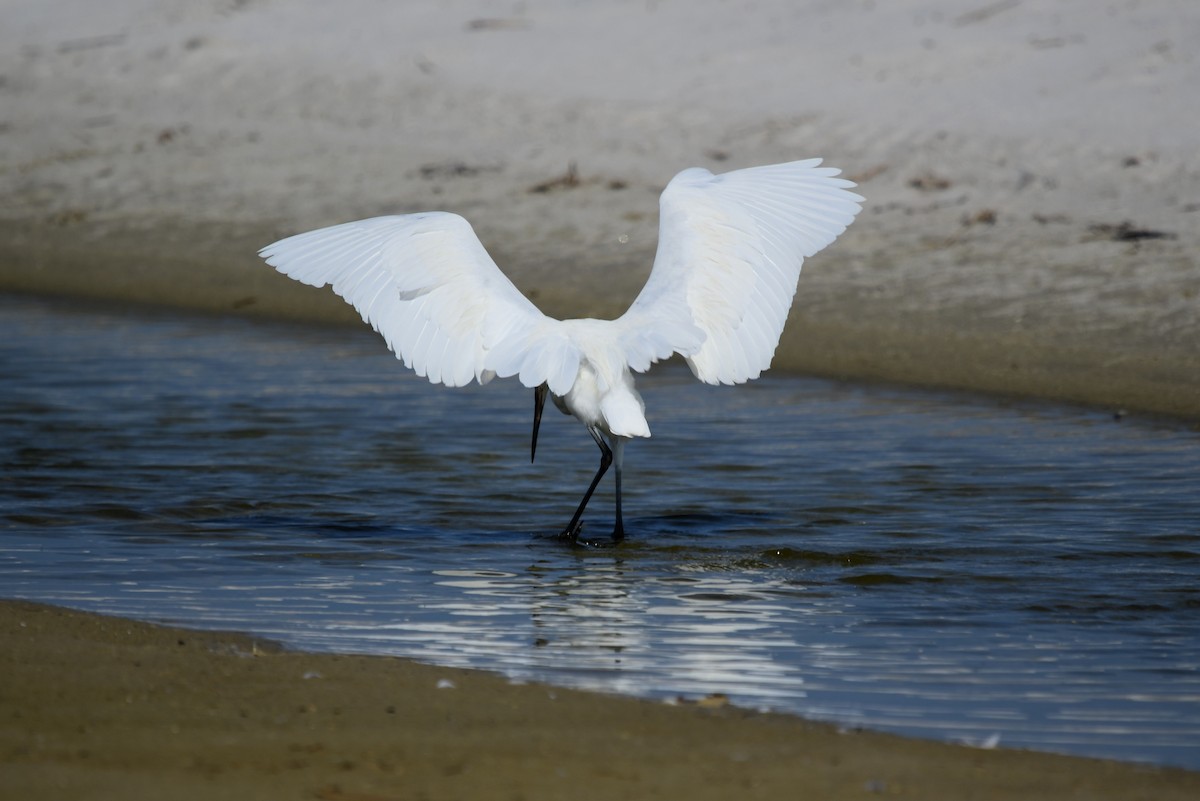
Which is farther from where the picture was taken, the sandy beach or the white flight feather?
the white flight feather

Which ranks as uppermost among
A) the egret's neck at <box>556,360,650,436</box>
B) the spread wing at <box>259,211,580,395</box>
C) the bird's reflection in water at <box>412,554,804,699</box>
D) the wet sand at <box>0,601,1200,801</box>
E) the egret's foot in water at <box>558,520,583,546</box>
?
the spread wing at <box>259,211,580,395</box>

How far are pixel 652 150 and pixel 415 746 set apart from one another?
7.89 meters

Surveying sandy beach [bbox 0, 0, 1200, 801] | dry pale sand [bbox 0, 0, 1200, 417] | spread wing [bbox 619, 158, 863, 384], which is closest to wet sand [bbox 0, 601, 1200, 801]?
sandy beach [bbox 0, 0, 1200, 801]

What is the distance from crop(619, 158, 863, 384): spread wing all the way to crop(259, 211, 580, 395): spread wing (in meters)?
0.34

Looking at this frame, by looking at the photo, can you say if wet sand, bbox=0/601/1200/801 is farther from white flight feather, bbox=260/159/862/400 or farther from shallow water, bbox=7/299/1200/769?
white flight feather, bbox=260/159/862/400

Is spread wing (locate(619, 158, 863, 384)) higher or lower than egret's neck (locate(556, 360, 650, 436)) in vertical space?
higher

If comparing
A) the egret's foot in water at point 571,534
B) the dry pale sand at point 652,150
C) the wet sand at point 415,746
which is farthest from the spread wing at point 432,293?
the dry pale sand at point 652,150

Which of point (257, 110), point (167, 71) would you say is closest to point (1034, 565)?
point (257, 110)

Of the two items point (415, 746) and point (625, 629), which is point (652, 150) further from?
point (415, 746)

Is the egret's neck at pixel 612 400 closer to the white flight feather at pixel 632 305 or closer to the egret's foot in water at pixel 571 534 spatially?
the white flight feather at pixel 632 305

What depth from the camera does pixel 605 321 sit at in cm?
530

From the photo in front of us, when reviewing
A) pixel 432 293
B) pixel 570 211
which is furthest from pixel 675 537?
pixel 570 211

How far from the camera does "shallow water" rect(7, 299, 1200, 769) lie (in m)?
3.95

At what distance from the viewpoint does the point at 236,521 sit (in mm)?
5766
